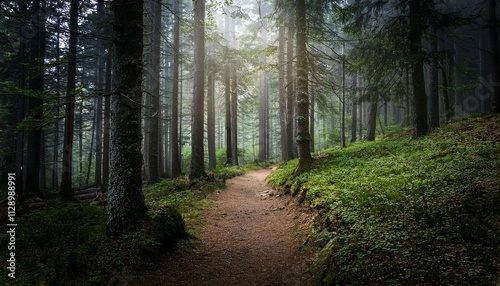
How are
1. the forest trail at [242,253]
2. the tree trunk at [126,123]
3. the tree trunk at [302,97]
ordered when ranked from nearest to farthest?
the forest trail at [242,253]
the tree trunk at [126,123]
the tree trunk at [302,97]

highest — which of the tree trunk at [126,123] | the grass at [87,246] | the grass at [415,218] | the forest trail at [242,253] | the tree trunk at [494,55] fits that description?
the tree trunk at [494,55]

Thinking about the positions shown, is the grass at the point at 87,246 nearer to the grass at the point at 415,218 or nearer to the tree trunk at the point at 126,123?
the tree trunk at the point at 126,123

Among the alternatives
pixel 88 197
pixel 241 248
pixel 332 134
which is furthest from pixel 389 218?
pixel 332 134

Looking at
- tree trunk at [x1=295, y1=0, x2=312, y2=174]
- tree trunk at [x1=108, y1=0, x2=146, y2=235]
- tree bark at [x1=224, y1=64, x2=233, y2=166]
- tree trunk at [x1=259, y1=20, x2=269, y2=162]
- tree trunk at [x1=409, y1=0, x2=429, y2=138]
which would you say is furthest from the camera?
tree trunk at [x1=259, y1=20, x2=269, y2=162]

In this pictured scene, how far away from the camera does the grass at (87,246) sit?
4502mm

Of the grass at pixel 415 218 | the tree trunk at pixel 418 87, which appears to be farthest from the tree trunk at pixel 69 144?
A: the tree trunk at pixel 418 87

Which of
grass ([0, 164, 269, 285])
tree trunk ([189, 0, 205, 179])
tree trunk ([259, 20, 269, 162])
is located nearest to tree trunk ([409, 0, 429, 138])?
tree trunk ([189, 0, 205, 179])

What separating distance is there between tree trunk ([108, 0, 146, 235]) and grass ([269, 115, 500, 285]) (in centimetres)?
424

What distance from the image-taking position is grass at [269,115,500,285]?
3.30m

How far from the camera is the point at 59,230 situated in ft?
22.6

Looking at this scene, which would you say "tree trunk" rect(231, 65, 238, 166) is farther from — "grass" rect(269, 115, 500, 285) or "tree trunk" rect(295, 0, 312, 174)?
"grass" rect(269, 115, 500, 285)

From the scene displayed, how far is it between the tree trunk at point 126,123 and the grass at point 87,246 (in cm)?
45

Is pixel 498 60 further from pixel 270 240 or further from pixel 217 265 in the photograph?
pixel 217 265

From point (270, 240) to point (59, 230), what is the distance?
227 inches
